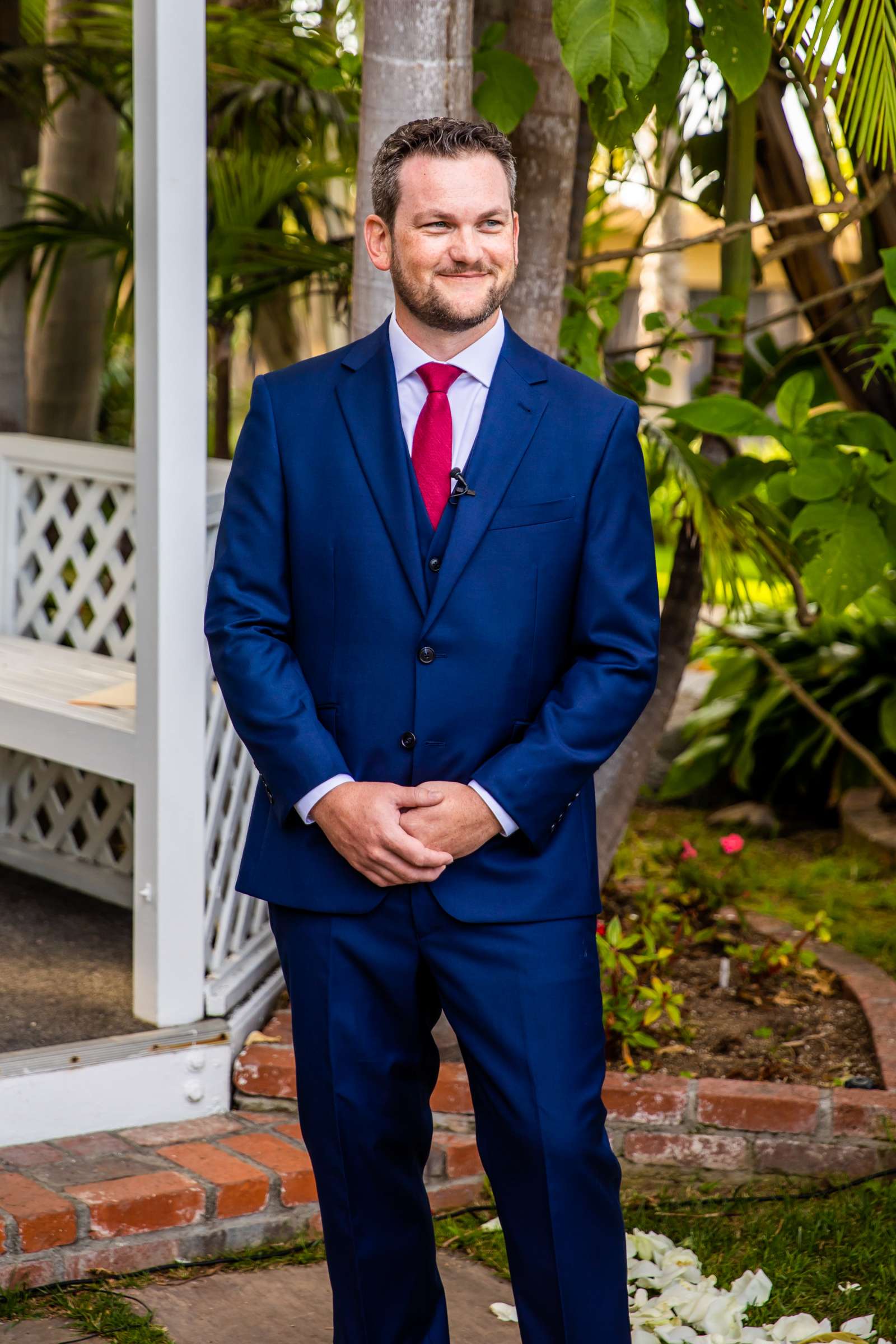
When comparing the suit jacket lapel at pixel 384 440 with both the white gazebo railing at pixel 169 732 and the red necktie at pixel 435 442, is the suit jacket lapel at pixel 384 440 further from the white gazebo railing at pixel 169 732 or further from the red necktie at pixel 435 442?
the white gazebo railing at pixel 169 732

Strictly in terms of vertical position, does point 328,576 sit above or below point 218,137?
below

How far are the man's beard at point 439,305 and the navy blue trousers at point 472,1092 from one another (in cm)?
76

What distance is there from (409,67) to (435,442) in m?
1.17

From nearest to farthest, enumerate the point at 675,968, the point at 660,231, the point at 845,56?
the point at 845,56, the point at 675,968, the point at 660,231

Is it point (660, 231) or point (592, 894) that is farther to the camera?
point (660, 231)

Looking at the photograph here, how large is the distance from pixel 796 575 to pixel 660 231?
12.2m

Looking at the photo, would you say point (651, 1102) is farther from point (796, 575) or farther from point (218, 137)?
point (218, 137)

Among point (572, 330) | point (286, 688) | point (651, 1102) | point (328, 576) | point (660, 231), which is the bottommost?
point (651, 1102)

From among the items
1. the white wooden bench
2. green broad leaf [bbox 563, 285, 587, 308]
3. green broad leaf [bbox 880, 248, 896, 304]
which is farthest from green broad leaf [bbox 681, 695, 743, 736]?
green broad leaf [bbox 880, 248, 896, 304]

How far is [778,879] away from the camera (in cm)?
506

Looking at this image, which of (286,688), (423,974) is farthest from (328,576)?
(423,974)

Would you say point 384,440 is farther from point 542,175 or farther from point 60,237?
point 60,237

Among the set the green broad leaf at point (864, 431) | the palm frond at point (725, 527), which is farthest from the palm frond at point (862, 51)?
the palm frond at point (725, 527)

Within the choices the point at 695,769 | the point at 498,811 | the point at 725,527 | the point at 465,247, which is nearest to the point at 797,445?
the point at 725,527
